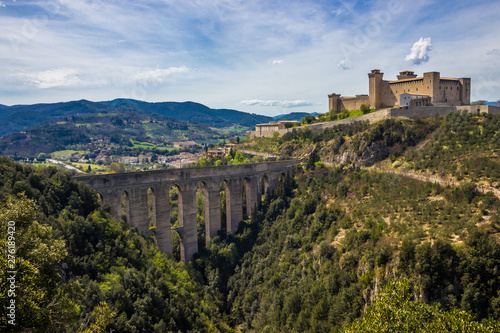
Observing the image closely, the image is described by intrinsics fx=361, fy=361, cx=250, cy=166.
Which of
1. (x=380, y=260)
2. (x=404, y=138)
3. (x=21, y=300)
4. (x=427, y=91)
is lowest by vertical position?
(x=380, y=260)

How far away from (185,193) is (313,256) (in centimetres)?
1551

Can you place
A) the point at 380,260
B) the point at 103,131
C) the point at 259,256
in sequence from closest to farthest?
the point at 380,260 < the point at 259,256 < the point at 103,131

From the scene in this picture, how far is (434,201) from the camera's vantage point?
28.7 m

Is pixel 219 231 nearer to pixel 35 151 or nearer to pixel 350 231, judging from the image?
pixel 350 231

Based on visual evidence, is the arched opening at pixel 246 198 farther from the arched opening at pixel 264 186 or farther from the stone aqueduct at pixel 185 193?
the arched opening at pixel 264 186

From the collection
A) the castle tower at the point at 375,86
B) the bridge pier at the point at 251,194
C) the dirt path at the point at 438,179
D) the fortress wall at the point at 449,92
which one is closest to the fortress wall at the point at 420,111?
the fortress wall at the point at 449,92

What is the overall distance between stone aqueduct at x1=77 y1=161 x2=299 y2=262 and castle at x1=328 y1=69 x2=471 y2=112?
15.6 metres

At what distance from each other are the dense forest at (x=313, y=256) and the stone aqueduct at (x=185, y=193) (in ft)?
7.39

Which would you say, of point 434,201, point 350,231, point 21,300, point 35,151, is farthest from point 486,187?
point 35,151

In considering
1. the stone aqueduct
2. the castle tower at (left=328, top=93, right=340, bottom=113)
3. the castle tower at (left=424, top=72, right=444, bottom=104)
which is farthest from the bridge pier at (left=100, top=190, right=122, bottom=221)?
the castle tower at (left=328, top=93, right=340, bottom=113)

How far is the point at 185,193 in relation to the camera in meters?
38.9

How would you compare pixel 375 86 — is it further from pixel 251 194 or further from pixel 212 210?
pixel 212 210

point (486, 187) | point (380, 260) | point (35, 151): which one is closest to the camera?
point (380, 260)

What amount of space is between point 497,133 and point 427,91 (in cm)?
1393
